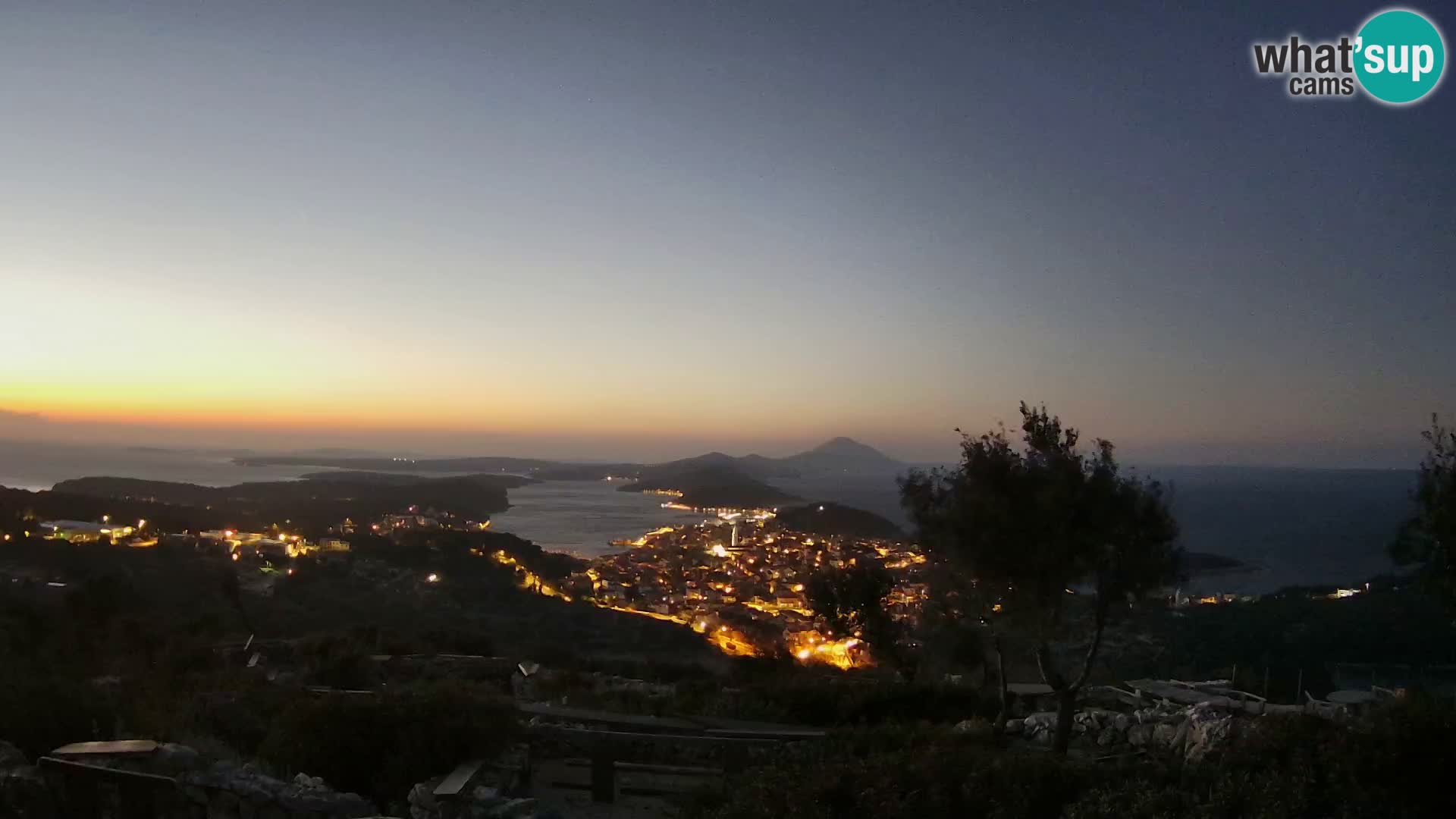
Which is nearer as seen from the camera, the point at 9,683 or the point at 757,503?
the point at 9,683

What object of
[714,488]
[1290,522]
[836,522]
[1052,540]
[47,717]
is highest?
[1052,540]

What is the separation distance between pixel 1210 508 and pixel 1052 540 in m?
59.4

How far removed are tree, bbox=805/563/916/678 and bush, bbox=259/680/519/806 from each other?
1002cm

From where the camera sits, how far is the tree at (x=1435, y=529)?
28.2ft

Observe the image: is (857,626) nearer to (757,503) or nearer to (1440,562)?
(1440,562)

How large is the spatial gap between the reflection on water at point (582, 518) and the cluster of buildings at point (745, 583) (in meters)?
4.97

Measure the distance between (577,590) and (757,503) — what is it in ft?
136

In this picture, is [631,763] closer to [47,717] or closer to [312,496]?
[47,717]

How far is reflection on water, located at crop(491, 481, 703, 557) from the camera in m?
54.5

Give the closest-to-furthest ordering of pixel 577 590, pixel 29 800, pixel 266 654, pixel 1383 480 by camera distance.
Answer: pixel 29 800 → pixel 266 654 → pixel 577 590 → pixel 1383 480

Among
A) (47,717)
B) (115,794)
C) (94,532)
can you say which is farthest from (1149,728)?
(94,532)

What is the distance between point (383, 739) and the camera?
7.43 m

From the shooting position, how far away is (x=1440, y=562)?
344 inches

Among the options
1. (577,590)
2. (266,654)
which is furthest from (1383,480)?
(266,654)
